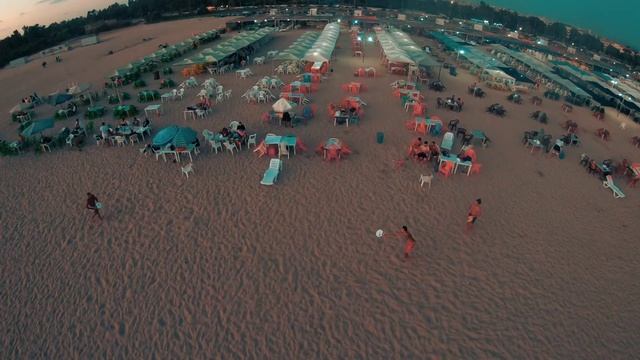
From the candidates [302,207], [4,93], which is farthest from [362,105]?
[4,93]

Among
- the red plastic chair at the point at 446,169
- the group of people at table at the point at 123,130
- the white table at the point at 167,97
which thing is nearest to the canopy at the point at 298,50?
the white table at the point at 167,97

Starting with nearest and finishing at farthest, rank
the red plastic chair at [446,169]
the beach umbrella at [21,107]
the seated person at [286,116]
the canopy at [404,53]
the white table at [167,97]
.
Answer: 1. the red plastic chair at [446,169]
2. the seated person at [286,116]
3. the beach umbrella at [21,107]
4. the white table at [167,97]
5. the canopy at [404,53]

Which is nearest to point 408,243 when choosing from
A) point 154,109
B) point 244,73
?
point 154,109

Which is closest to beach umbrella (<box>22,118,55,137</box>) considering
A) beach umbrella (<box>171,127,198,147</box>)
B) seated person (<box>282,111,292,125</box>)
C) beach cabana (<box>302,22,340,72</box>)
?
beach umbrella (<box>171,127,198,147</box>)

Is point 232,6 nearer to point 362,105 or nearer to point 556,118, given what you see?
point 362,105

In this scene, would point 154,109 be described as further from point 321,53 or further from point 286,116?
point 321,53

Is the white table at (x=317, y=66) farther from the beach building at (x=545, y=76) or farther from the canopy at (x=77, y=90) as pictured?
the beach building at (x=545, y=76)
